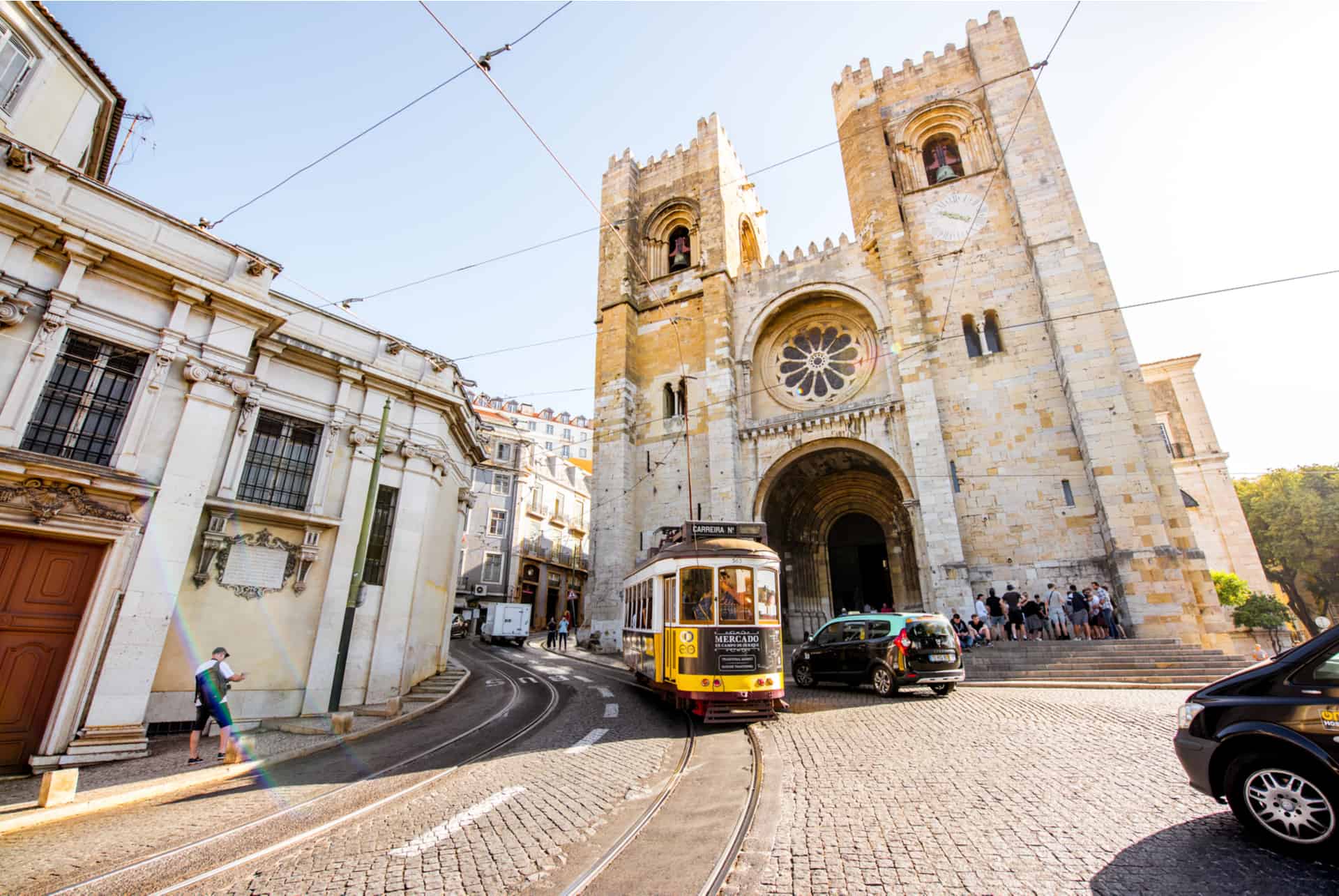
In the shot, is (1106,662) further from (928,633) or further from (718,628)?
(718,628)

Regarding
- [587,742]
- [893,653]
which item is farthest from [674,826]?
[893,653]

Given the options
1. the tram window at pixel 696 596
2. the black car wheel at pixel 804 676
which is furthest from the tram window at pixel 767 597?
the black car wheel at pixel 804 676

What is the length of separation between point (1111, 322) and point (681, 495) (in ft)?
47.3

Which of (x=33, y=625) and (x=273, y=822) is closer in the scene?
(x=273, y=822)

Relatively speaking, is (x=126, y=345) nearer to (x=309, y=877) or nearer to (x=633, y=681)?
(x=309, y=877)

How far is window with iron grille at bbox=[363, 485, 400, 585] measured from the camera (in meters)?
→ 11.0

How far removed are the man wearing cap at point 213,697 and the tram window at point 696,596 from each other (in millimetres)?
5708

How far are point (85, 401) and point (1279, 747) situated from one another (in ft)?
43.4

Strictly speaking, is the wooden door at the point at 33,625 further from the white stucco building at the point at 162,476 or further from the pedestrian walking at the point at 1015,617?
the pedestrian walking at the point at 1015,617

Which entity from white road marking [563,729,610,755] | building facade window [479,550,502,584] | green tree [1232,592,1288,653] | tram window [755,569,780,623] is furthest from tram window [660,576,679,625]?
building facade window [479,550,502,584]

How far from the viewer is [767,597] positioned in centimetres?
842

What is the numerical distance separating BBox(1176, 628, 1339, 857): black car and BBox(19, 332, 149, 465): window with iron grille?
12655 mm

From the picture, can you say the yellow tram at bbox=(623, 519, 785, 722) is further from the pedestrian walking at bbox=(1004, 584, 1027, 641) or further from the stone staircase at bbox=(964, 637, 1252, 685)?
the pedestrian walking at bbox=(1004, 584, 1027, 641)

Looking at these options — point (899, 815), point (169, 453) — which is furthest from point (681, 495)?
point (899, 815)
